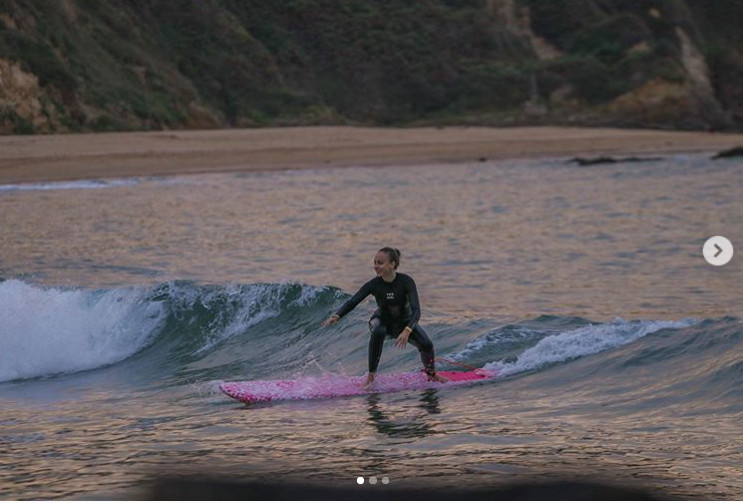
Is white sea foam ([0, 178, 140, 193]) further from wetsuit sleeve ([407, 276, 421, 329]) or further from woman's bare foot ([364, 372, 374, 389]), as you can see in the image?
wetsuit sleeve ([407, 276, 421, 329])

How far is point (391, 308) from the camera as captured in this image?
1123cm

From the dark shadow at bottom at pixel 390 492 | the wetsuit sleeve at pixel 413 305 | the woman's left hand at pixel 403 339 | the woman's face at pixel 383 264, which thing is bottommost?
the dark shadow at bottom at pixel 390 492

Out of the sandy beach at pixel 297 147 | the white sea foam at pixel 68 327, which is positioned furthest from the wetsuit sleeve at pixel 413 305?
the sandy beach at pixel 297 147

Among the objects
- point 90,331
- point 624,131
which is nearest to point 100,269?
point 90,331

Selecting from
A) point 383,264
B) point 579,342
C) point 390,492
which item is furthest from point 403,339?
point 390,492

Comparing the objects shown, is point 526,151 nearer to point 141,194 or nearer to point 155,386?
point 141,194

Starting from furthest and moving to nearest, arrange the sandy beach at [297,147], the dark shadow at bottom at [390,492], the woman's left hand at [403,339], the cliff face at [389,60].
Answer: the cliff face at [389,60] < the sandy beach at [297,147] < the woman's left hand at [403,339] < the dark shadow at bottom at [390,492]

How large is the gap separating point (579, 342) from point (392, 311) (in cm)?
248

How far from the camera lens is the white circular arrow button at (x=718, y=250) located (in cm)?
1962

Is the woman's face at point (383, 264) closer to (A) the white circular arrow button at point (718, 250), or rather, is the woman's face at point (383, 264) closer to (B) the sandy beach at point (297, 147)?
(A) the white circular arrow button at point (718, 250)

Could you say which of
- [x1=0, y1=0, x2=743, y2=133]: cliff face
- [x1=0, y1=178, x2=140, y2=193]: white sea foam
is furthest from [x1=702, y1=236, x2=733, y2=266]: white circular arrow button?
[x1=0, y1=0, x2=743, y2=133]: cliff face

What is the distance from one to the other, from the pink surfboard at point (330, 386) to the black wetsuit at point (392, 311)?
0.53 feet

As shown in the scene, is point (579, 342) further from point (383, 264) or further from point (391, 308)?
point (383, 264)

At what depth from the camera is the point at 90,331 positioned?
1507cm
